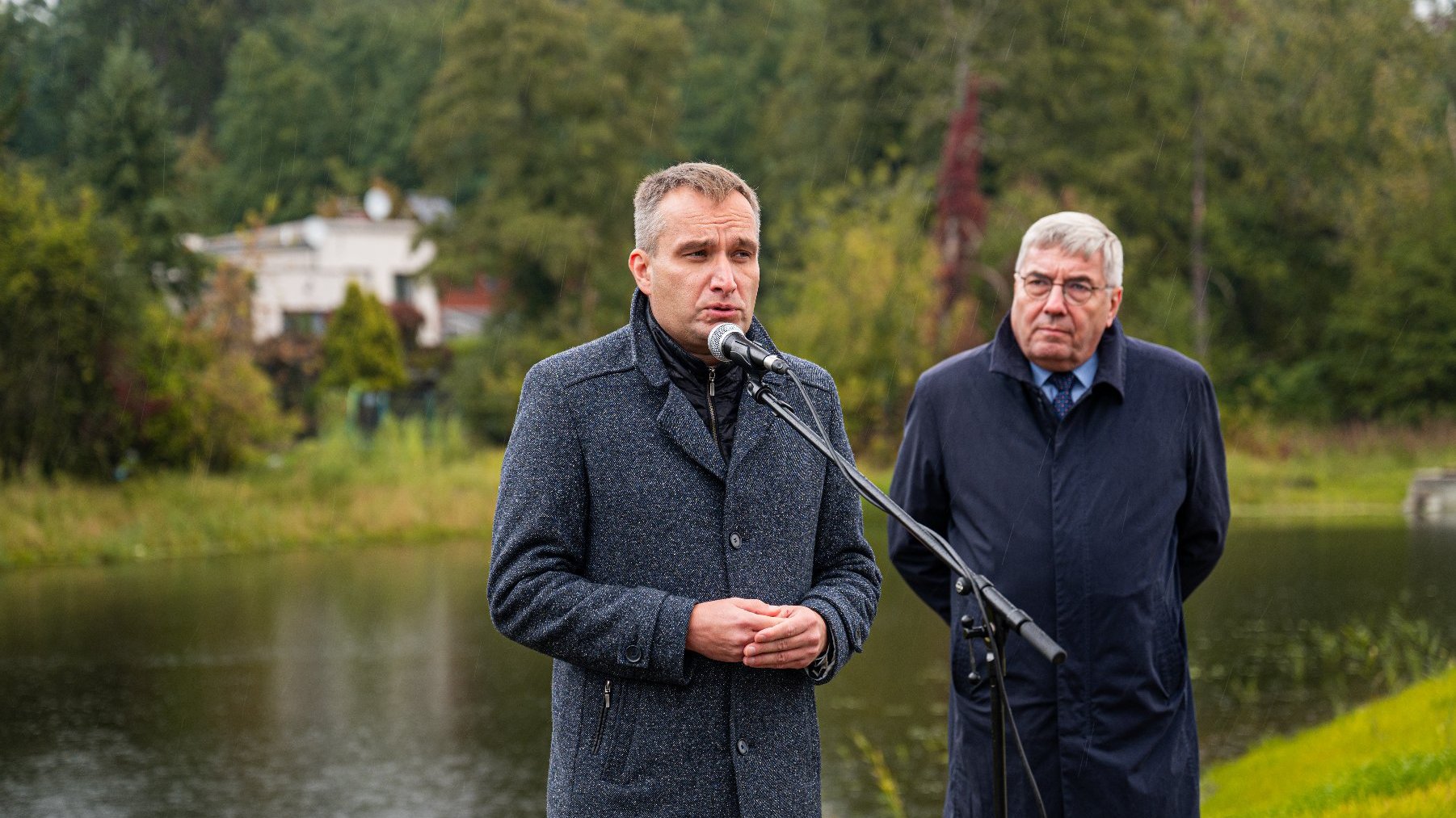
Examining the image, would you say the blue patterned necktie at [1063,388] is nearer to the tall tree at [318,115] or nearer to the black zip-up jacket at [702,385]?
the black zip-up jacket at [702,385]

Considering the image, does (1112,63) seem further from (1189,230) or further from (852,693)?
(852,693)

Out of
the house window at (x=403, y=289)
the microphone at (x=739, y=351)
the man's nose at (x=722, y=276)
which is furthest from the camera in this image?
the house window at (x=403, y=289)

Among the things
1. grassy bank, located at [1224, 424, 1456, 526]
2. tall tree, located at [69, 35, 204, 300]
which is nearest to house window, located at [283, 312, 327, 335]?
tall tree, located at [69, 35, 204, 300]

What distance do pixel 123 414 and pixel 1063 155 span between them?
2410 centimetres

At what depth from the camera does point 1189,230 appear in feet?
131

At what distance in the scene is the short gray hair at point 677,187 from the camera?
285 centimetres

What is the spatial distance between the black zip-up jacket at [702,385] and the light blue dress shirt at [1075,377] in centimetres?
119

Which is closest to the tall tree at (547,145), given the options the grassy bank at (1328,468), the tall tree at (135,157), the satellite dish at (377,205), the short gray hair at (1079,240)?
the tall tree at (135,157)

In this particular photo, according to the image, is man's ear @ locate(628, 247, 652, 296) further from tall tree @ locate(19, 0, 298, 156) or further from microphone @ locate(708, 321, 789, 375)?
tall tree @ locate(19, 0, 298, 156)

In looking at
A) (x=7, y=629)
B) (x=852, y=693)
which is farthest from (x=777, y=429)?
(x=7, y=629)

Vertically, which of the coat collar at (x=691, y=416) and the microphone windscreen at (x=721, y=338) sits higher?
the microphone windscreen at (x=721, y=338)

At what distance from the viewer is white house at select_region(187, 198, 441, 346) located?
42938 millimetres

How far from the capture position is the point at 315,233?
45.6 metres

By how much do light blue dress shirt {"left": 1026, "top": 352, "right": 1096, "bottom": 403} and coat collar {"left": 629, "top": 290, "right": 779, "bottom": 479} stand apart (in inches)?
46.4
